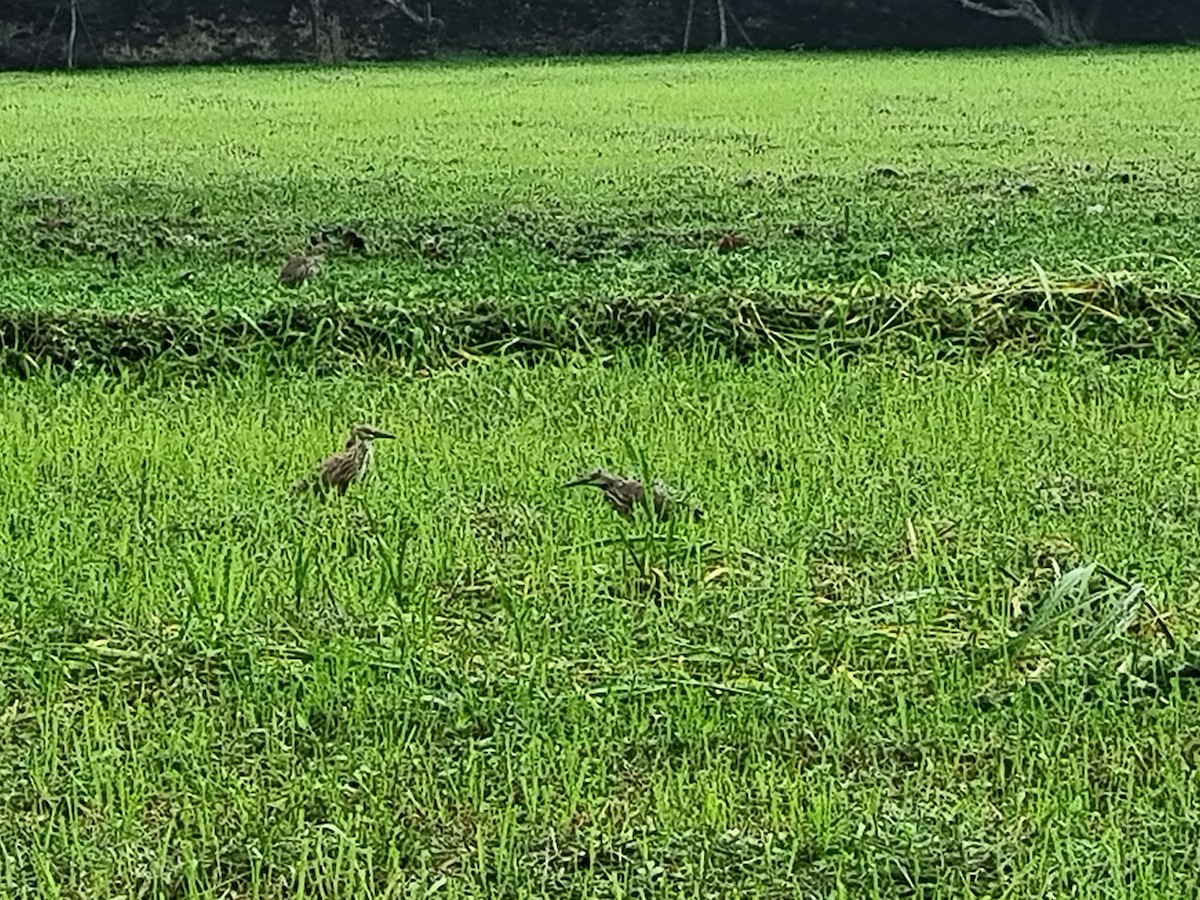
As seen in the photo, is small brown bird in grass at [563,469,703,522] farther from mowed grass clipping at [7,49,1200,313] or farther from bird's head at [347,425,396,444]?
mowed grass clipping at [7,49,1200,313]

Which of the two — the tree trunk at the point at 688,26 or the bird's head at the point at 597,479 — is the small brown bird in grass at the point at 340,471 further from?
the tree trunk at the point at 688,26

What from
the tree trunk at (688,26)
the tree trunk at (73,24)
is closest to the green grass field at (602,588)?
the tree trunk at (73,24)

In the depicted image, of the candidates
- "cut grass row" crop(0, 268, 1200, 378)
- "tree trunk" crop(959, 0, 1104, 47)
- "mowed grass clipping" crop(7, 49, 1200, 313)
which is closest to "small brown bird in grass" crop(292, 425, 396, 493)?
"cut grass row" crop(0, 268, 1200, 378)

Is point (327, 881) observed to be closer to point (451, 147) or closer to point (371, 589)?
point (371, 589)

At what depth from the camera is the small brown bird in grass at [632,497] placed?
191 centimetres

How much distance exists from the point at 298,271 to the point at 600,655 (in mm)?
1620

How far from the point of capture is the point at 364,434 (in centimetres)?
214

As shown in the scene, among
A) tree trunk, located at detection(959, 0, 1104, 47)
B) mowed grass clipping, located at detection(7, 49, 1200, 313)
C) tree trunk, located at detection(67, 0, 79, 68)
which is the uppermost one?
tree trunk, located at detection(959, 0, 1104, 47)

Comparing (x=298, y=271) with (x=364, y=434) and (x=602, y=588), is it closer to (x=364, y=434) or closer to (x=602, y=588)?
(x=364, y=434)

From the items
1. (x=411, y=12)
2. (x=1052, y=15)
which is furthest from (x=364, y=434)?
(x=1052, y=15)

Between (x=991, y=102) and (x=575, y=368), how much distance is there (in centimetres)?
526

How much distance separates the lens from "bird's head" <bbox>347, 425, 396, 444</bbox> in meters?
2.12

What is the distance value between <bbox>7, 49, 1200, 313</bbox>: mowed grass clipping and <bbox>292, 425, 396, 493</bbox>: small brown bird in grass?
0.74 metres

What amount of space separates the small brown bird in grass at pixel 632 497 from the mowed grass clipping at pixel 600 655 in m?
0.02
